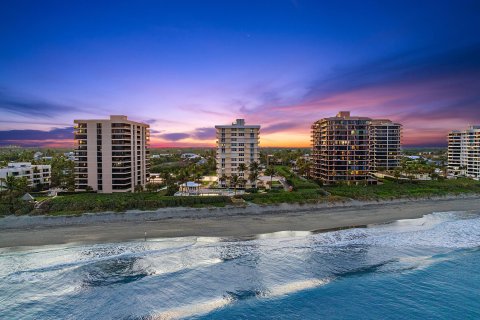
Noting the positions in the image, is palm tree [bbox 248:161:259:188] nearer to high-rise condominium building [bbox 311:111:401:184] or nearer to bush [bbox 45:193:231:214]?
bush [bbox 45:193:231:214]

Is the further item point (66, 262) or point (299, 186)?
point (299, 186)

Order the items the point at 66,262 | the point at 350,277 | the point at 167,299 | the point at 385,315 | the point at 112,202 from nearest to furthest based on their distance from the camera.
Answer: the point at 385,315
the point at 167,299
the point at 350,277
the point at 66,262
the point at 112,202

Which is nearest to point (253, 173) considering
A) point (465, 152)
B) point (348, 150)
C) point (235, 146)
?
point (235, 146)

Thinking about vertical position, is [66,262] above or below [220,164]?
below

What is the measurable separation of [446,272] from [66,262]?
1351 inches

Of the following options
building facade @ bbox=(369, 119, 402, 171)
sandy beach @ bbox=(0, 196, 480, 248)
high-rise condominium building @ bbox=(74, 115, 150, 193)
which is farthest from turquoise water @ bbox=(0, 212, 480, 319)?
building facade @ bbox=(369, 119, 402, 171)

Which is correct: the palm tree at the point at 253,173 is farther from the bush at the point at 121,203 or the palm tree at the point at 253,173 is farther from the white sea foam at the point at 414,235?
the white sea foam at the point at 414,235

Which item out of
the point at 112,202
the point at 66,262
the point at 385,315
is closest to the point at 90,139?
the point at 112,202

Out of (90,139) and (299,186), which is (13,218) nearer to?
(90,139)

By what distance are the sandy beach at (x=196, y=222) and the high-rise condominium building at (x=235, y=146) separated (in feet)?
68.9

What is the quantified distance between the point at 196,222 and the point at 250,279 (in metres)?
18.0

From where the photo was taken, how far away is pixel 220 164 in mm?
69500

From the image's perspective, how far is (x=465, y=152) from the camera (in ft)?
343

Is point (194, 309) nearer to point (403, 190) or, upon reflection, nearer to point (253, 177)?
point (253, 177)
